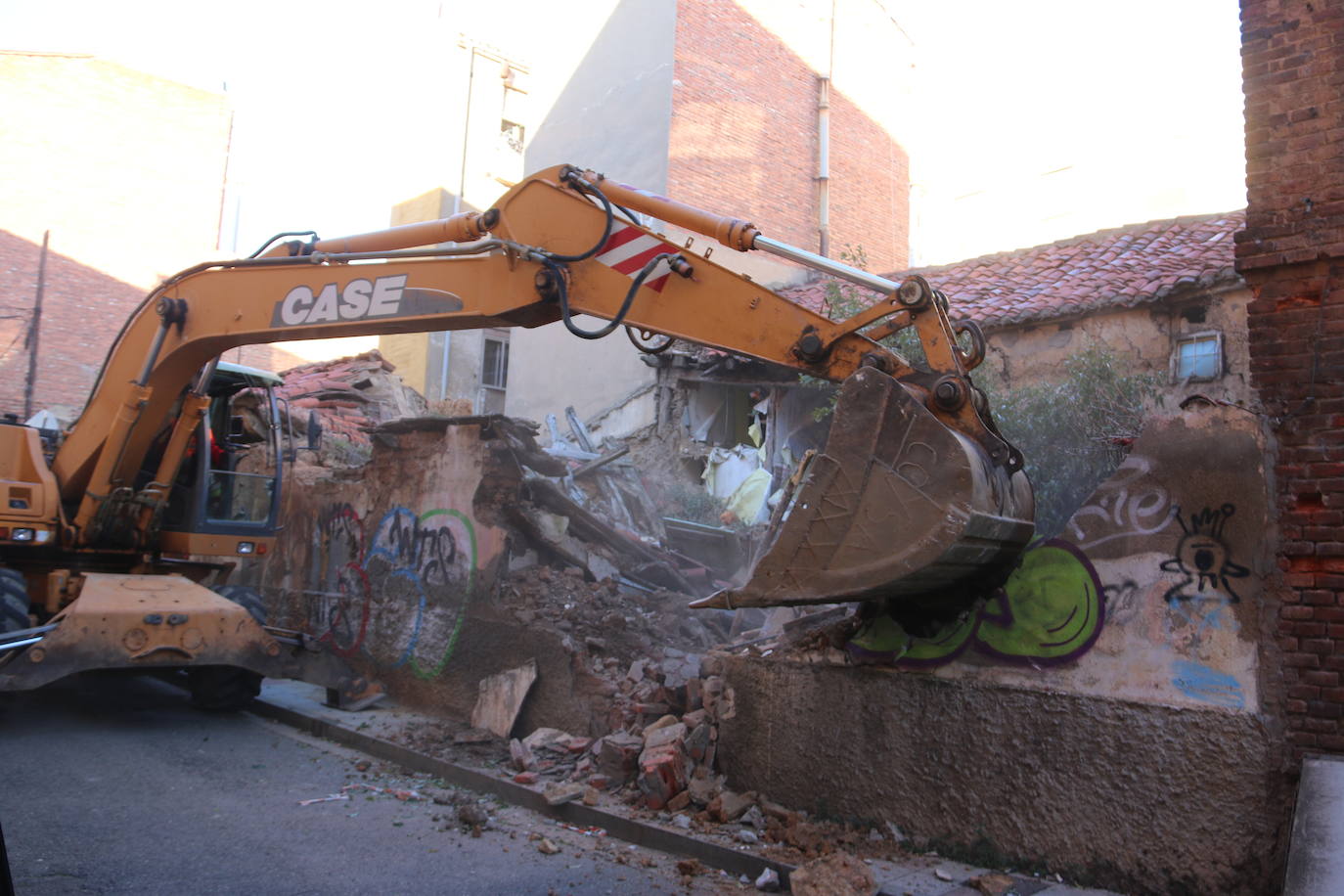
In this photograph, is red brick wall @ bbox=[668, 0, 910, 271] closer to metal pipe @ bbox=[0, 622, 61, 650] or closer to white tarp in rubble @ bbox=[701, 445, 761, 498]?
white tarp in rubble @ bbox=[701, 445, 761, 498]

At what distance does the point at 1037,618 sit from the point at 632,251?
299 centimetres

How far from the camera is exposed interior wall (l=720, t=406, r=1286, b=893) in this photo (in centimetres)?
461

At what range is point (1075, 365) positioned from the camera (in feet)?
31.1

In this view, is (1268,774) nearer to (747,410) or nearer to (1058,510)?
(1058,510)

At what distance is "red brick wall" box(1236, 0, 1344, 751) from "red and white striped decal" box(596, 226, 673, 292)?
9.98ft

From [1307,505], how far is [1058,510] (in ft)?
10.2

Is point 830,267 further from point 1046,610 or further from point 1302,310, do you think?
point 1302,310

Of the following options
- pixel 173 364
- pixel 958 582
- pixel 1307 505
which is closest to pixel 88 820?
pixel 173 364

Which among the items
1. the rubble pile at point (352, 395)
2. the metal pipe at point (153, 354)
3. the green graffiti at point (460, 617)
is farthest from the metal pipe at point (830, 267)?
the rubble pile at point (352, 395)

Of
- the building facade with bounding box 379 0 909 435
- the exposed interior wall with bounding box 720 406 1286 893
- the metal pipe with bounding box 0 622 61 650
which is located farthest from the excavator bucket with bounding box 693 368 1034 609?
the building facade with bounding box 379 0 909 435

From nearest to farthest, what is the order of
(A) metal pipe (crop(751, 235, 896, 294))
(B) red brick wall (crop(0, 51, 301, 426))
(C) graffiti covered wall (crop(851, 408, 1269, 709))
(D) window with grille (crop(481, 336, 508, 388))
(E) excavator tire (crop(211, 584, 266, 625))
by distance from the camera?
(C) graffiti covered wall (crop(851, 408, 1269, 709)) < (A) metal pipe (crop(751, 235, 896, 294)) < (E) excavator tire (crop(211, 584, 266, 625)) < (B) red brick wall (crop(0, 51, 301, 426)) < (D) window with grille (crop(481, 336, 508, 388))

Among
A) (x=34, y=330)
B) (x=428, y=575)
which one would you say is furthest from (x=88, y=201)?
(x=428, y=575)

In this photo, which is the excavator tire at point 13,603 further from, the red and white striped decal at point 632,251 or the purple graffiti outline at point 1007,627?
the purple graffiti outline at point 1007,627

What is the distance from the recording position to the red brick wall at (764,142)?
18812 mm
